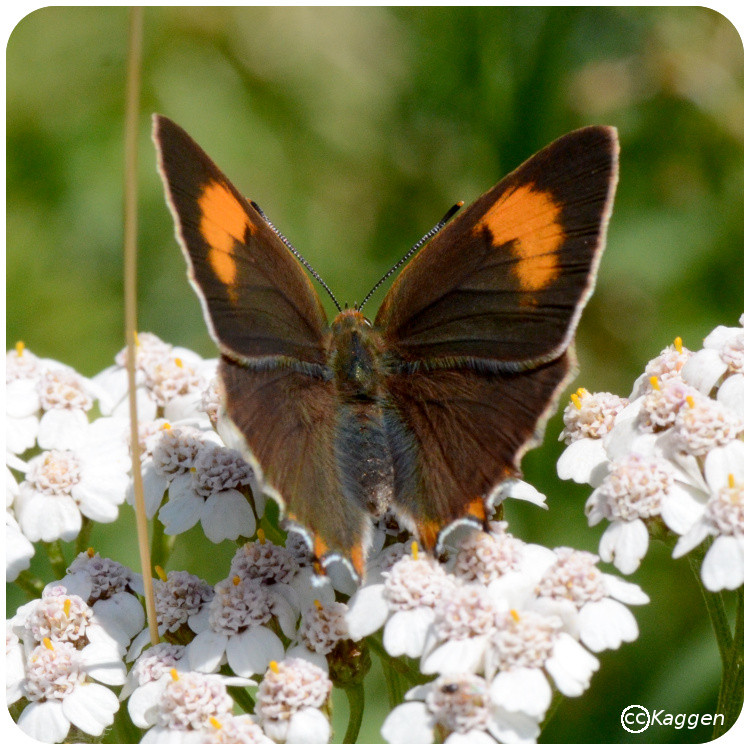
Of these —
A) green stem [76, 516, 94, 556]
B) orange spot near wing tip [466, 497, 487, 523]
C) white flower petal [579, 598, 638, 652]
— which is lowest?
green stem [76, 516, 94, 556]

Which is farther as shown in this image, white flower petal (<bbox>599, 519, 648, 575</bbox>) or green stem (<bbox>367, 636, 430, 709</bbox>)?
green stem (<bbox>367, 636, 430, 709</bbox>)

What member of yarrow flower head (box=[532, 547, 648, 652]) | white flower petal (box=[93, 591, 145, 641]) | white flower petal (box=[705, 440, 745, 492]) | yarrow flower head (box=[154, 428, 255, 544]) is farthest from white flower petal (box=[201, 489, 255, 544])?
white flower petal (box=[705, 440, 745, 492])

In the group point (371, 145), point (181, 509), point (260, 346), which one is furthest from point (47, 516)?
point (371, 145)

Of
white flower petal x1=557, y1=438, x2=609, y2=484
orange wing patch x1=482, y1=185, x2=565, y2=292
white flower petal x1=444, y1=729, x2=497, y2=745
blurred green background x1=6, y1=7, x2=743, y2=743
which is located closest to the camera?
white flower petal x1=444, y1=729, x2=497, y2=745

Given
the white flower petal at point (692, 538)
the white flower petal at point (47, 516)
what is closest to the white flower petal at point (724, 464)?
the white flower petal at point (692, 538)

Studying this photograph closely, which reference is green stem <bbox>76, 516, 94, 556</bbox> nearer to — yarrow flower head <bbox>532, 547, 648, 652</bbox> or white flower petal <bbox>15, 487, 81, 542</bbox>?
white flower petal <bbox>15, 487, 81, 542</bbox>

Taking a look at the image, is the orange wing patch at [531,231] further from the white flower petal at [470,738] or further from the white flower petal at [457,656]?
the white flower petal at [470,738]

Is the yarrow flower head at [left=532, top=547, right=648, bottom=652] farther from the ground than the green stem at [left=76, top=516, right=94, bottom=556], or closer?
farther from the ground

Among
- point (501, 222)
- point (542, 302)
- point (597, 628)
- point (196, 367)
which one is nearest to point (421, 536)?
point (597, 628)
